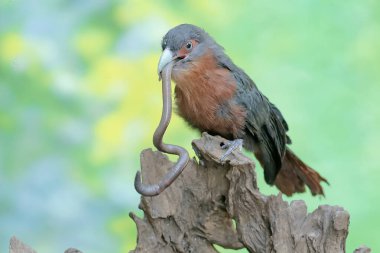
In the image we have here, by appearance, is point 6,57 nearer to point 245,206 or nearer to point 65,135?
point 65,135

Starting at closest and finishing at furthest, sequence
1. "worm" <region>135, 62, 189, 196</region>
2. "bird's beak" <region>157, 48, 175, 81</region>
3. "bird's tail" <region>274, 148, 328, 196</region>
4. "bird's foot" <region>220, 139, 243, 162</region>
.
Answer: "worm" <region>135, 62, 189, 196</region>, "bird's foot" <region>220, 139, 243, 162</region>, "bird's beak" <region>157, 48, 175, 81</region>, "bird's tail" <region>274, 148, 328, 196</region>

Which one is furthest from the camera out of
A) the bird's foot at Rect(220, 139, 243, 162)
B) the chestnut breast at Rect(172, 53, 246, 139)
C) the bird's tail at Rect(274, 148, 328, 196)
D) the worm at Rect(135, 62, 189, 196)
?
the bird's tail at Rect(274, 148, 328, 196)

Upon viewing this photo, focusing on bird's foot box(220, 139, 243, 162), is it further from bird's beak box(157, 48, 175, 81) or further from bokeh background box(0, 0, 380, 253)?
bokeh background box(0, 0, 380, 253)

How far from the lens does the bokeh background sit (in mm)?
2965

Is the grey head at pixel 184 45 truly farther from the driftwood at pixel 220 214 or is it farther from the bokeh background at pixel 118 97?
the bokeh background at pixel 118 97

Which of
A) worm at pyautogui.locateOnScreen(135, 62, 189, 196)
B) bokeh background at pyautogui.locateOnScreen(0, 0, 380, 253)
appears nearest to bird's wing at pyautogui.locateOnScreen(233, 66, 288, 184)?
worm at pyautogui.locateOnScreen(135, 62, 189, 196)

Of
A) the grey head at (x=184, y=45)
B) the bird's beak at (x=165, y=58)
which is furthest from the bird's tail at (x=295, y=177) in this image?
the bird's beak at (x=165, y=58)

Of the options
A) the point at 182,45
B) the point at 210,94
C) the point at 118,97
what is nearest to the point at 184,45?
the point at 182,45

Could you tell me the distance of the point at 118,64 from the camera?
304 cm

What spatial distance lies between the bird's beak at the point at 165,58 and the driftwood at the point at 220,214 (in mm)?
257

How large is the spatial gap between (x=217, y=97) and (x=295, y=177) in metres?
0.47

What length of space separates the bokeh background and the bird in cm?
68

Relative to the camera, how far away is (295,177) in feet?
8.04

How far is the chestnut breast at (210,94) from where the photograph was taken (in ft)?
7.11
